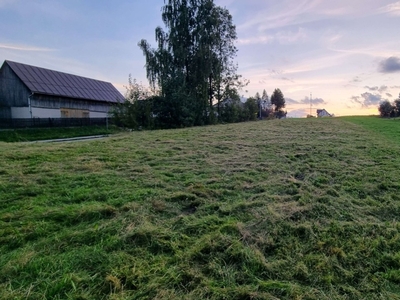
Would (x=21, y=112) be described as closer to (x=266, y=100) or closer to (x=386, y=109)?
(x=386, y=109)

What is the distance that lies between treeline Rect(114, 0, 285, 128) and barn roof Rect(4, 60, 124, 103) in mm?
4574

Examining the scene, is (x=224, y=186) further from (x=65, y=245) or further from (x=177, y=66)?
(x=177, y=66)

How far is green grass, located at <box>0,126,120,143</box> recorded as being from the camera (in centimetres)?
1324

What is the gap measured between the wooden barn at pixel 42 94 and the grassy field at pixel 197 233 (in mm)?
16572

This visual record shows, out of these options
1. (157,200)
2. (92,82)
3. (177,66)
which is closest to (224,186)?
(157,200)

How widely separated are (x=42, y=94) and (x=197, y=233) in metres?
20.5

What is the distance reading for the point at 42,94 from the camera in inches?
714

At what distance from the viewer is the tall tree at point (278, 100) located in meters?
62.7

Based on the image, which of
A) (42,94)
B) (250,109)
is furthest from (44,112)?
(250,109)

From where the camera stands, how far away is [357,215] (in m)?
2.62

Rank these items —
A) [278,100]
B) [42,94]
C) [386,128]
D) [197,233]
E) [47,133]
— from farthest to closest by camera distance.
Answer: [278,100] < [42,94] < [47,133] < [386,128] < [197,233]

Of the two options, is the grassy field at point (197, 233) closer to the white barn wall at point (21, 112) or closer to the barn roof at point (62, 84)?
the white barn wall at point (21, 112)

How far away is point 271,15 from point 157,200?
418 inches

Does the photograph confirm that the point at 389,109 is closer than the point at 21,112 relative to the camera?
No
